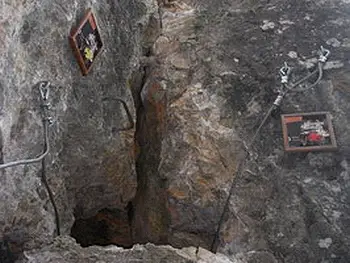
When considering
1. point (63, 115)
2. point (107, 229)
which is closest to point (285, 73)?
point (63, 115)

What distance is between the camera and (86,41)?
3.07 metres

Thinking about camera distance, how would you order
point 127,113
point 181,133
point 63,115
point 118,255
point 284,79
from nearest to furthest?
point 118,255, point 63,115, point 284,79, point 181,133, point 127,113

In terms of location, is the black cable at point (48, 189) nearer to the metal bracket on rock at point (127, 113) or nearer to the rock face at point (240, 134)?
the rock face at point (240, 134)

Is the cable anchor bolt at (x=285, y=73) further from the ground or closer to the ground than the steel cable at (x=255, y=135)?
further from the ground

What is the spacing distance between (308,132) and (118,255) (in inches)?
49.5

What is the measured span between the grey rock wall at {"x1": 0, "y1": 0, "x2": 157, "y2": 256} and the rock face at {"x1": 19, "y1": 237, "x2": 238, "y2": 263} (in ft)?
0.41

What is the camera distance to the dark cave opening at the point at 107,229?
4.12 metres

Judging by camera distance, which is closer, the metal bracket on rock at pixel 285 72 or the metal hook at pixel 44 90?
the metal hook at pixel 44 90

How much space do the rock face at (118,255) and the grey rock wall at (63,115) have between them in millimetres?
126

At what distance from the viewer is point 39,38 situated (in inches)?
105

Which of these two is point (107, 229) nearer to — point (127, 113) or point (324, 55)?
point (127, 113)

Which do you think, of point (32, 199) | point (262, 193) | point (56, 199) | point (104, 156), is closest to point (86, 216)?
point (104, 156)

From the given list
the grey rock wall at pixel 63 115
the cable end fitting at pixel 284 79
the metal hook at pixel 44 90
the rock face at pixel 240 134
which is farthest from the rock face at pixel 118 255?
the cable end fitting at pixel 284 79

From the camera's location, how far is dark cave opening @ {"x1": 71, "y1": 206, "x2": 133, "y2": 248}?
13.5 feet
